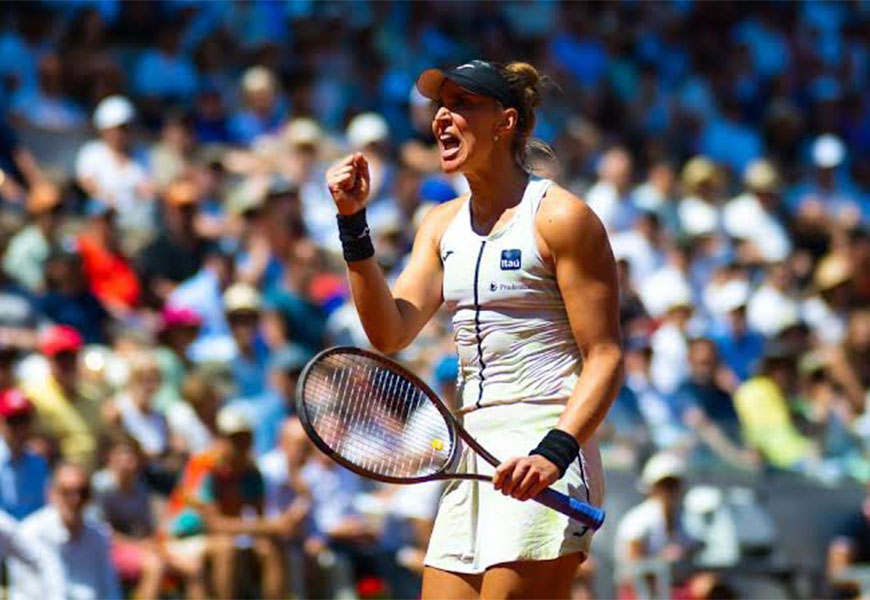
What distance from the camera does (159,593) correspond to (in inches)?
370

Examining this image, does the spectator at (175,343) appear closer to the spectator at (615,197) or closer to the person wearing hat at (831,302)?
the spectator at (615,197)

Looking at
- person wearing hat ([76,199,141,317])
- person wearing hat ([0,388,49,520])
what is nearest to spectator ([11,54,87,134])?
person wearing hat ([76,199,141,317])

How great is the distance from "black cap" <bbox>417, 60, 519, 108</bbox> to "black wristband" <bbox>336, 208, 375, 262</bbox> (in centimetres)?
40

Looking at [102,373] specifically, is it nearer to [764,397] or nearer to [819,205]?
[764,397]

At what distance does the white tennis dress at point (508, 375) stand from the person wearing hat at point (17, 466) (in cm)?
417

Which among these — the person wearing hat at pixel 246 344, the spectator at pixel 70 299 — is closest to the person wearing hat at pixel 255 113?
the person wearing hat at pixel 246 344

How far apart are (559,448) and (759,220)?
11090 millimetres

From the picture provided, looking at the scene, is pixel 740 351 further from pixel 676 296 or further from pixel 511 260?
pixel 511 260

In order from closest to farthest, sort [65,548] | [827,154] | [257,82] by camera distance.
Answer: [65,548]
[257,82]
[827,154]

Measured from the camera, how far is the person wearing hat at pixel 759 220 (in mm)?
15664

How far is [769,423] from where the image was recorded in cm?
1284

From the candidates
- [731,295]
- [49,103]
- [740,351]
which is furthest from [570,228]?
[731,295]

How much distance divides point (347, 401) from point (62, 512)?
3.78m

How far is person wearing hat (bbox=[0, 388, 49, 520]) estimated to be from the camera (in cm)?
926
